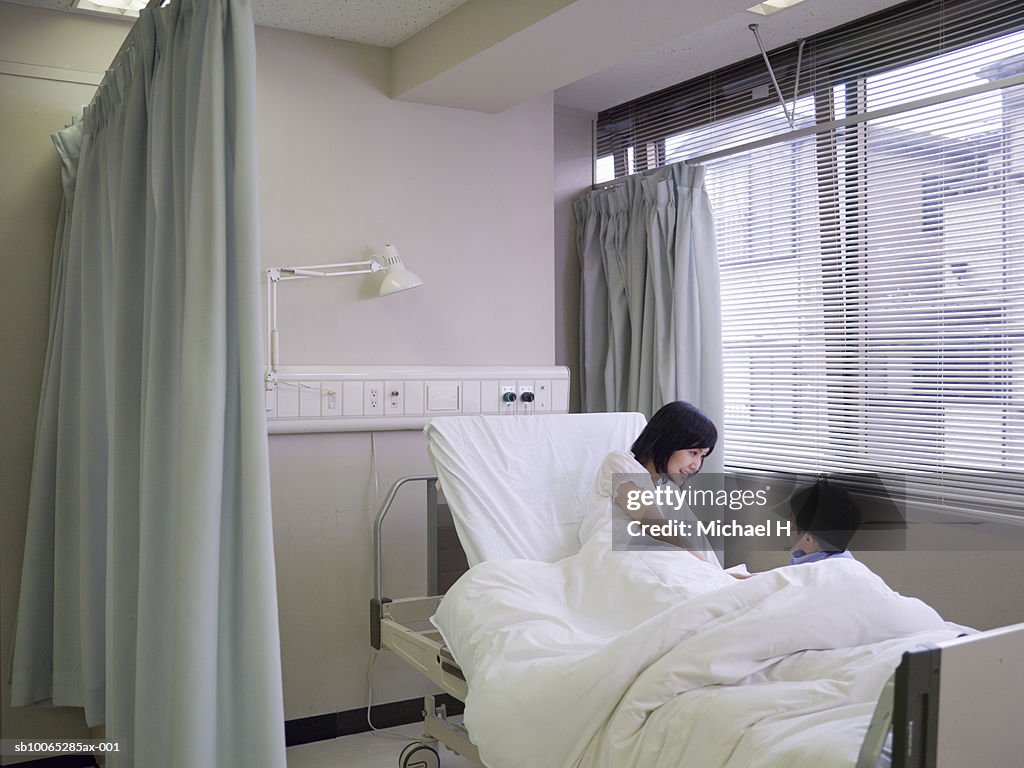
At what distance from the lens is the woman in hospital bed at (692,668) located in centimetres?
157

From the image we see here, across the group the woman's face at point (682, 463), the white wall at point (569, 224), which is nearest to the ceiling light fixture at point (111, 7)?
the white wall at point (569, 224)

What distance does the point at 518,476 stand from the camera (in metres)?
2.85

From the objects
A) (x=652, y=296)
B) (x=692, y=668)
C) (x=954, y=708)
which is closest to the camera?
(x=954, y=708)

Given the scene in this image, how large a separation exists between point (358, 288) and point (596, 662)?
5.76 ft

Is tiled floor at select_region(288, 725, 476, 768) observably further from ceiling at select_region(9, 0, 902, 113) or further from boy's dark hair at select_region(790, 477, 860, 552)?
ceiling at select_region(9, 0, 902, 113)

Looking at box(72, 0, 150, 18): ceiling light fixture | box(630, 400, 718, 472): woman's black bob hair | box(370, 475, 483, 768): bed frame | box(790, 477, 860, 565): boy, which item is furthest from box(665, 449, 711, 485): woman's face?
box(72, 0, 150, 18): ceiling light fixture

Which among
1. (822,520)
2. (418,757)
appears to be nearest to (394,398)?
(418,757)

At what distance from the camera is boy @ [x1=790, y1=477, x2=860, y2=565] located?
2.55 meters

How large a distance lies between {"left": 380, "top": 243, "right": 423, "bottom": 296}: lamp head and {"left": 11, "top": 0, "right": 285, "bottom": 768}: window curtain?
38.6 inches

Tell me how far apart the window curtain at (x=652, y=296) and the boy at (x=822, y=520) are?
0.48 m

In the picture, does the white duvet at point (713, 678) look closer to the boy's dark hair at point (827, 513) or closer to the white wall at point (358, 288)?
the boy's dark hair at point (827, 513)

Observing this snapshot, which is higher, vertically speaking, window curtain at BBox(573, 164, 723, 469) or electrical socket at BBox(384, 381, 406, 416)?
window curtain at BBox(573, 164, 723, 469)

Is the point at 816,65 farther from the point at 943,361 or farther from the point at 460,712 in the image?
the point at 460,712

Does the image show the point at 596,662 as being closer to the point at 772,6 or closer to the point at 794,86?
the point at 772,6
